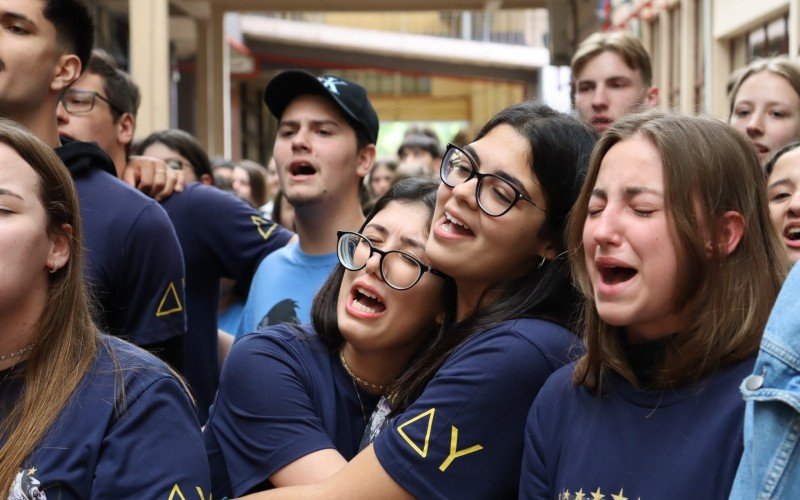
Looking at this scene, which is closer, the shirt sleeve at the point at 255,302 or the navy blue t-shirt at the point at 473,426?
the navy blue t-shirt at the point at 473,426

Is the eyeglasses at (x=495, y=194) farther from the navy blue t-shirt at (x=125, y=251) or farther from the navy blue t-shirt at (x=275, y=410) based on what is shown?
the navy blue t-shirt at (x=125, y=251)

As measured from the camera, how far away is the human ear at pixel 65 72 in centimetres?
422

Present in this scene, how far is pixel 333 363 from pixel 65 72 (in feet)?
5.09

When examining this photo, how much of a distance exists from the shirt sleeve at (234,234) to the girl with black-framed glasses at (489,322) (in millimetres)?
1973

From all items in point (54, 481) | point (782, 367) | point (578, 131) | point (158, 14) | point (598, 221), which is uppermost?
point (158, 14)

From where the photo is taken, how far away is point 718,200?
2646mm

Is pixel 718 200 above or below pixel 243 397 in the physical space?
above

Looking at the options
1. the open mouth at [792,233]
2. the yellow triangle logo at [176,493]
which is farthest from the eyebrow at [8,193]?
the open mouth at [792,233]

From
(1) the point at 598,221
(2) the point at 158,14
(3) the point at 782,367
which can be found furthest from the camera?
(2) the point at 158,14

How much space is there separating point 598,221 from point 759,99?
288 centimetres

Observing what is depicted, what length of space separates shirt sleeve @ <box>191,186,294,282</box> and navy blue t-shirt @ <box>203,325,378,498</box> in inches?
72.1

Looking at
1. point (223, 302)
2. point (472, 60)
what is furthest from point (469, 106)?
point (223, 302)

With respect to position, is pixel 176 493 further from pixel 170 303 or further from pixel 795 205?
pixel 795 205

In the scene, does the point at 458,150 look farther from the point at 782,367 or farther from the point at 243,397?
the point at 782,367
